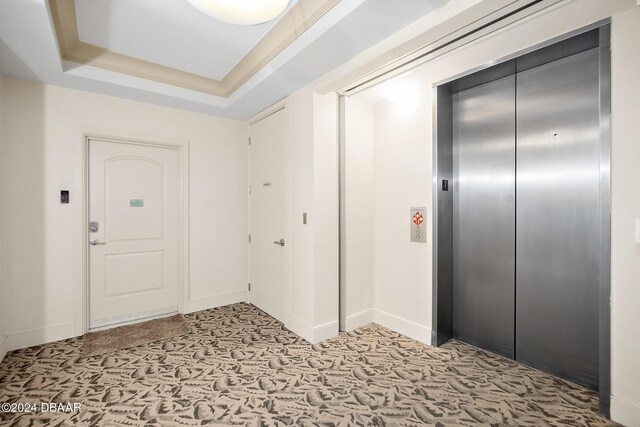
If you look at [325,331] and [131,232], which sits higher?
[131,232]

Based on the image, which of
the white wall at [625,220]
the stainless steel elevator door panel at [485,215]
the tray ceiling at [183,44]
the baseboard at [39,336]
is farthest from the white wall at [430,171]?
the baseboard at [39,336]

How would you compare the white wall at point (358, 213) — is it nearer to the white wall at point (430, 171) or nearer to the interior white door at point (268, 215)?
the white wall at point (430, 171)

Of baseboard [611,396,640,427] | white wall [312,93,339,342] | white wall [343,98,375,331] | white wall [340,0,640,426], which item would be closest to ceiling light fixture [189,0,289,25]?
white wall [312,93,339,342]

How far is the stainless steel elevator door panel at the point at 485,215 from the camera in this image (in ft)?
8.87

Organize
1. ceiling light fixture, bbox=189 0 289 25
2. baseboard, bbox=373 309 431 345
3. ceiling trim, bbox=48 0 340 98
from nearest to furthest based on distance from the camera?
ceiling light fixture, bbox=189 0 289 25 < ceiling trim, bbox=48 0 340 98 < baseboard, bbox=373 309 431 345

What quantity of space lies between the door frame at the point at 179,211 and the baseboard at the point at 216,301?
0.10 m

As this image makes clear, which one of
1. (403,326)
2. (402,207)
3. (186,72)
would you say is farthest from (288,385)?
(186,72)

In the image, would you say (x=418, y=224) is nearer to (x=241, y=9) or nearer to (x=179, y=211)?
(x=241, y=9)

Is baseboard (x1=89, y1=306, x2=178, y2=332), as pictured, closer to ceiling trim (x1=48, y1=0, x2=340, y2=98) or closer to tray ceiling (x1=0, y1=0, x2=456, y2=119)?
tray ceiling (x1=0, y1=0, x2=456, y2=119)

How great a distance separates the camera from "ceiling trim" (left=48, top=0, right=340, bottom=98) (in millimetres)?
2193

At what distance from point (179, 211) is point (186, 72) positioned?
5.48ft

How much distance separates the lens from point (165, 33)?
2604mm

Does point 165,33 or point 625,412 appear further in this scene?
point 165,33

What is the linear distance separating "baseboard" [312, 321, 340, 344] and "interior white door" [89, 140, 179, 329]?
6.65 ft
